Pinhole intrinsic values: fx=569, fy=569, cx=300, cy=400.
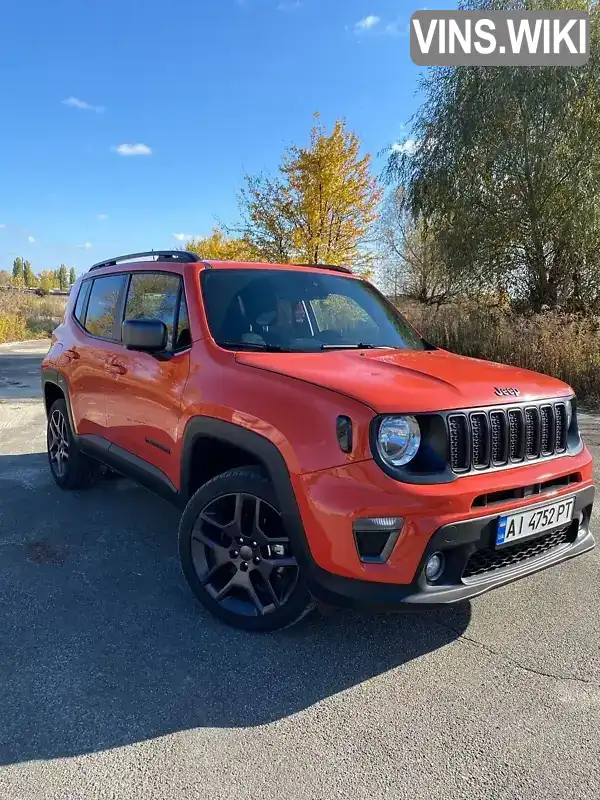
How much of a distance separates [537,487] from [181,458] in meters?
1.81

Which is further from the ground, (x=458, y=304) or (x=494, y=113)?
(x=494, y=113)

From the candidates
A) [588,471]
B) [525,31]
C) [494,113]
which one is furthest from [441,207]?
[588,471]

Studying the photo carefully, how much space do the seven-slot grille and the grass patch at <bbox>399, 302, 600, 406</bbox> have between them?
7.21 metres

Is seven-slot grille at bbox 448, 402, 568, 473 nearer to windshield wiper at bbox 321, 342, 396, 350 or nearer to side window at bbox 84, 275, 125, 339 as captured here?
windshield wiper at bbox 321, 342, 396, 350

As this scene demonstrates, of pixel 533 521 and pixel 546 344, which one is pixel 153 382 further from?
pixel 546 344

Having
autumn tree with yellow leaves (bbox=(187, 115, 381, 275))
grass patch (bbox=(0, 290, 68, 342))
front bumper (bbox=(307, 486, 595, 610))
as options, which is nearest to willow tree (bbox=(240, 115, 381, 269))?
autumn tree with yellow leaves (bbox=(187, 115, 381, 275))

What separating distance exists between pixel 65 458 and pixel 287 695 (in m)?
3.34

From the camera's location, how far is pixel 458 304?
46.7 ft

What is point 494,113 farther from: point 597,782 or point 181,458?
point 597,782

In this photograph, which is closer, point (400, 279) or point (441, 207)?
point (441, 207)

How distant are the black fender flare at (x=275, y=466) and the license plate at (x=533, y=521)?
816 mm

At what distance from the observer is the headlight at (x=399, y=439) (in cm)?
229

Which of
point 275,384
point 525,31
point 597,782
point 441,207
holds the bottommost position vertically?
point 597,782

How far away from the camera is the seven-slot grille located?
2373 mm
